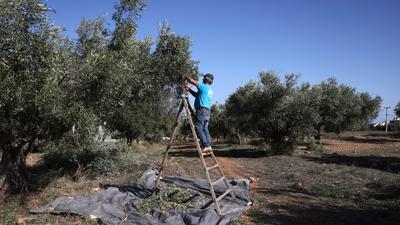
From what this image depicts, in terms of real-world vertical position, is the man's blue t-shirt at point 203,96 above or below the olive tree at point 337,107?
below

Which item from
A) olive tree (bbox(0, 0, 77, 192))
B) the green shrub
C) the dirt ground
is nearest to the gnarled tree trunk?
olive tree (bbox(0, 0, 77, 192))

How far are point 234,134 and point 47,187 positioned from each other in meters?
31.5

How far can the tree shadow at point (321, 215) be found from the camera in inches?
359

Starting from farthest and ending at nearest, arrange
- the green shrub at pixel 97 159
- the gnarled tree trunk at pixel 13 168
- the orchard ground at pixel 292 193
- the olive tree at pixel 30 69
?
the green shrub at pixel 97 159 < the gnarled tree trunk at pixel 13 168 < the orchard ground at pixel 292 193 < the olive tree at pixel 30 69

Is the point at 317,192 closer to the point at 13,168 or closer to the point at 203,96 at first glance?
the point at 203,96

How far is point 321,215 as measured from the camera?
9.68 m

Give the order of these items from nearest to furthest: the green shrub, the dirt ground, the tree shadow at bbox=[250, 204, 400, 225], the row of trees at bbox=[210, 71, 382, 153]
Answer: the tree shadow at bbox=[250, 204, 400, 225]
the dirt ground
the green shrub
the row of trees at bbox=[210, 71, 382, 153]

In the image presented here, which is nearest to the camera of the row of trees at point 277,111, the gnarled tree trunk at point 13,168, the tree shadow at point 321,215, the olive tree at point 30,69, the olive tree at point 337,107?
the olive tree at point 30,69

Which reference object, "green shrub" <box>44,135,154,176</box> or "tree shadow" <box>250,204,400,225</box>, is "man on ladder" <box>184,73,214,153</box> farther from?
"green shrub" <box>44,135,154,176</box>

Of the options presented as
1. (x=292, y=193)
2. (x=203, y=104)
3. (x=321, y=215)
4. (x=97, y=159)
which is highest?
(x=203, y=104)

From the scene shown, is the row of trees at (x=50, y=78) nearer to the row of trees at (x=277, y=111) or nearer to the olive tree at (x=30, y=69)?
the olive tree at (x=30, y=69)

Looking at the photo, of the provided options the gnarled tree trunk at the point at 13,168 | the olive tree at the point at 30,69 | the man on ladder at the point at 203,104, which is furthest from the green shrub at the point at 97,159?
the man on ladder at the point at 203,104

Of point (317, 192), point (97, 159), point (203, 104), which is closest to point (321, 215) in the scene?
point (317, 192)

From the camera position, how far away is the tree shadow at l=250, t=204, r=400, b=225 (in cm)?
912
